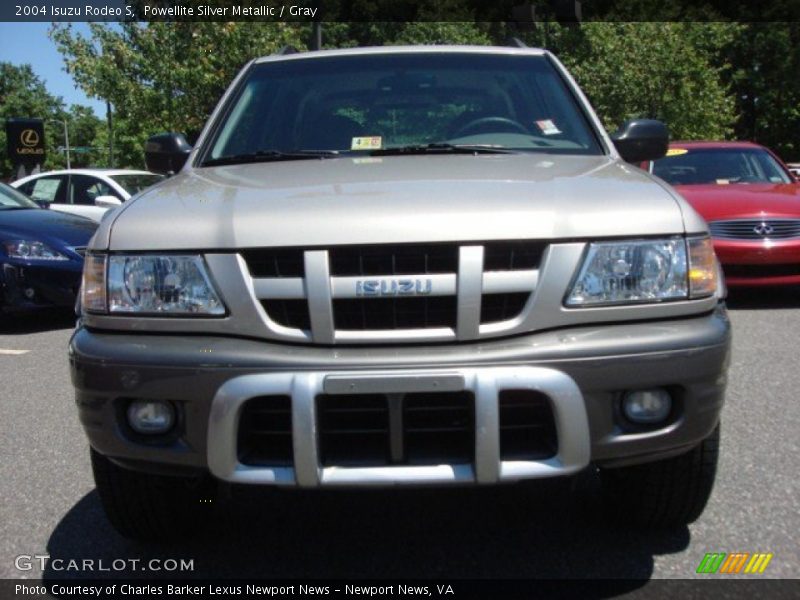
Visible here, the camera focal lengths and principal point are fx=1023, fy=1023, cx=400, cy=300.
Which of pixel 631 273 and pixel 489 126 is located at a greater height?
pixel 489 126

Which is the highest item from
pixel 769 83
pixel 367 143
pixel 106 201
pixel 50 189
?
pixel 367 143

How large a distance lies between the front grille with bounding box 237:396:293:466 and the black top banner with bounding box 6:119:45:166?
24.4 m

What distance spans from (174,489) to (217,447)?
2.03ft

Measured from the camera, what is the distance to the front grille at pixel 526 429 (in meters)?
2.80

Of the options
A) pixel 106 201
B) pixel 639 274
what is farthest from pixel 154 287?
pixel 106 201

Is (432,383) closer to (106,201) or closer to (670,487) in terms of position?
(670,487)

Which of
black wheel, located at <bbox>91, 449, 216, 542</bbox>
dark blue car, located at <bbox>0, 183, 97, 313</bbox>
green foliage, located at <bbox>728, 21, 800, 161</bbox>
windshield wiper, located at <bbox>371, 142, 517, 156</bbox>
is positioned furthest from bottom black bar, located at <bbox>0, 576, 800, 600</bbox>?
green foliage, located at <bbox>728, 21, 800, 161</bbox>

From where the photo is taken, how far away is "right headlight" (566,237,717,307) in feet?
9.44

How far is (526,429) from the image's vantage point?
2844 millimetres

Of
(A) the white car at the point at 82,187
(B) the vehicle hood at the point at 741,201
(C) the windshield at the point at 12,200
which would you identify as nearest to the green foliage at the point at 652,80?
(A) the white car at the point at 82,187

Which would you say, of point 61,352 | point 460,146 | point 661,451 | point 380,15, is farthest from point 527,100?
point 380,15

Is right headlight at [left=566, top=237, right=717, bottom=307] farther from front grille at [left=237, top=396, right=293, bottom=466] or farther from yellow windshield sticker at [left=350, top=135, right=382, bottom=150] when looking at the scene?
yellow windshield sticker at [left=350, top=135, right=382, bottom=150]

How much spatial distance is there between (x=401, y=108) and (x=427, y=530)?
5.70 feet

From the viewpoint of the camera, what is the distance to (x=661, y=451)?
9.59 feet
